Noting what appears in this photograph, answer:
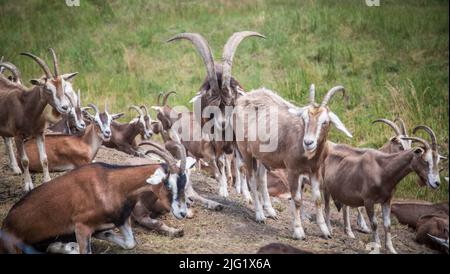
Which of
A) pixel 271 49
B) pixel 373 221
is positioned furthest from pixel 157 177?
pixel 271 49

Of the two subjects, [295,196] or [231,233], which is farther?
[295,196]

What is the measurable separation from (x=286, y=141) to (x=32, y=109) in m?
3.94

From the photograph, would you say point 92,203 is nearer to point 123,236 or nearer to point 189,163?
point 123,236

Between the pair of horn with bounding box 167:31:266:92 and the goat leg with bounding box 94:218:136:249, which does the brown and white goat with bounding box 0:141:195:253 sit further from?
the pair of horn with bounding box 167:31:266:92

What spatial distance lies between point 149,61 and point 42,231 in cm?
1292

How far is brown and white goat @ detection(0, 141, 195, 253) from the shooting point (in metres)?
9.70

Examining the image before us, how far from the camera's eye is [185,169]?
10172 mm

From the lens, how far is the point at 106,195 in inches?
385

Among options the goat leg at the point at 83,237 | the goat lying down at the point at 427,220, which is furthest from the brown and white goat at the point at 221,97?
the goat leg at the point at 83,237

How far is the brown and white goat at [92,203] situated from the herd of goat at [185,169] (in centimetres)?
1

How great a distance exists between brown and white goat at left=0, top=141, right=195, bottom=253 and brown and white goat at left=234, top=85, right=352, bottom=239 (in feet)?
6.06

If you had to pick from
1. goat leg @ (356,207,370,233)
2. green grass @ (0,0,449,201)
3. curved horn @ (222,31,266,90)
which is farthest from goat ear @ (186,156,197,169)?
green grass @ (0,0,449,201)
